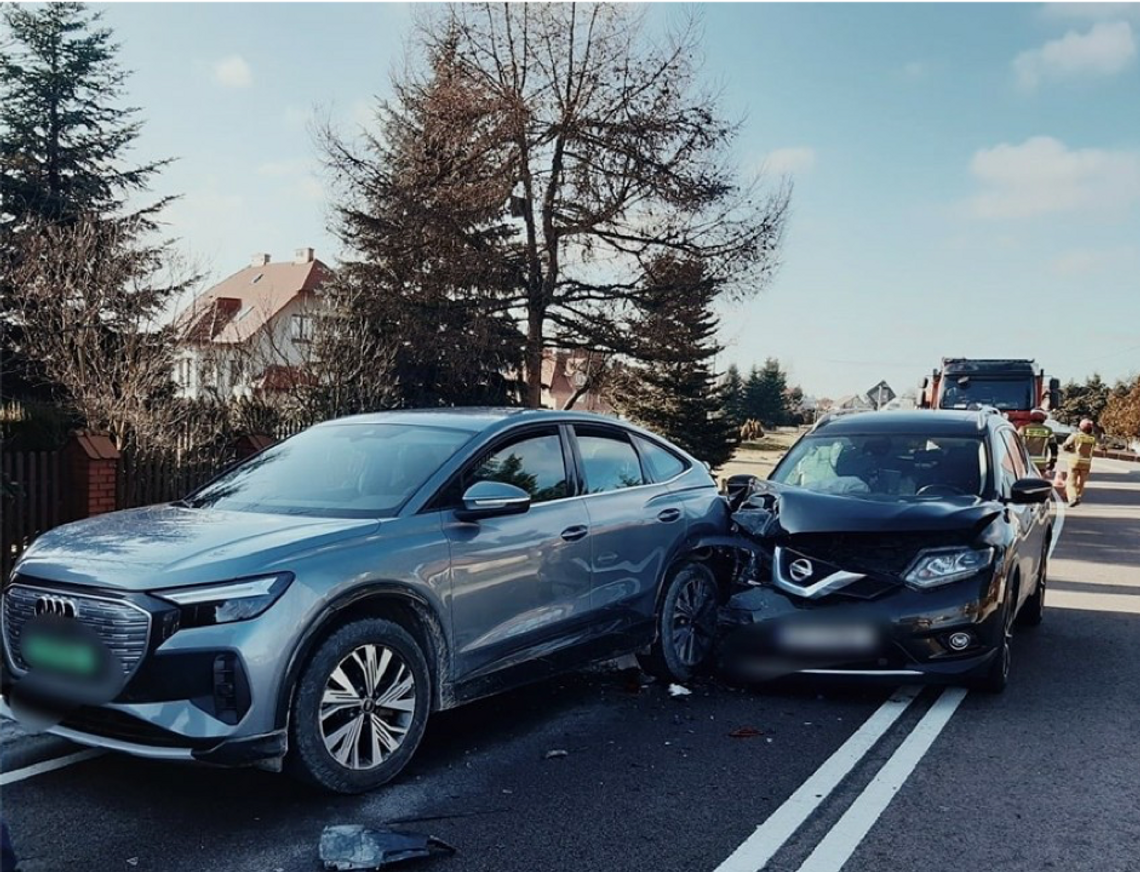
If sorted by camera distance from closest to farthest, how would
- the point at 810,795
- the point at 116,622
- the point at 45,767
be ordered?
the point at 116,622 < the point at 810,795 < the point at 45,767

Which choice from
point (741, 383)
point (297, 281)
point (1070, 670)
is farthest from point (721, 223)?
point (741, 383)

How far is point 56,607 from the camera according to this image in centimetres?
408

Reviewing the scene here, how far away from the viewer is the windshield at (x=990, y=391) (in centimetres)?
1817

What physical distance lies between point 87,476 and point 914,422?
7.21 meters

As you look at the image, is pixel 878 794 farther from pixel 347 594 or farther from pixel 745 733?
pixel 347 594

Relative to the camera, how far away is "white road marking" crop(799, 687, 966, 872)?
3.77m

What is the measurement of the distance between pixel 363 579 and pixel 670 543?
2.53 m

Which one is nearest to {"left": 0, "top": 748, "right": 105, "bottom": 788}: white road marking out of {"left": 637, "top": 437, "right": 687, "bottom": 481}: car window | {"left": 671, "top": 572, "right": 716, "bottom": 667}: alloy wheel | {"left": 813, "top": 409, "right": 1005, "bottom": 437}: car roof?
{"left": 671, "top": 572, "right": 716, "bottom": 667}: alloy wheel

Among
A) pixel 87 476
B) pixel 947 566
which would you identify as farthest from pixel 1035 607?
pixel 87 476

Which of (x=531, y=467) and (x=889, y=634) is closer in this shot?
(x=531, y=467)

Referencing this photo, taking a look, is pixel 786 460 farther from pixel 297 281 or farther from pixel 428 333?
pixel 297 281

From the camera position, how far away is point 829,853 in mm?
3797

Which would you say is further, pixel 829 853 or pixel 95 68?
pixel 95 68

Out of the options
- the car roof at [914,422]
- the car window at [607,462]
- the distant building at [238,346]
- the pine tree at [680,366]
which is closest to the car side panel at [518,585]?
the car window at [607,462]
